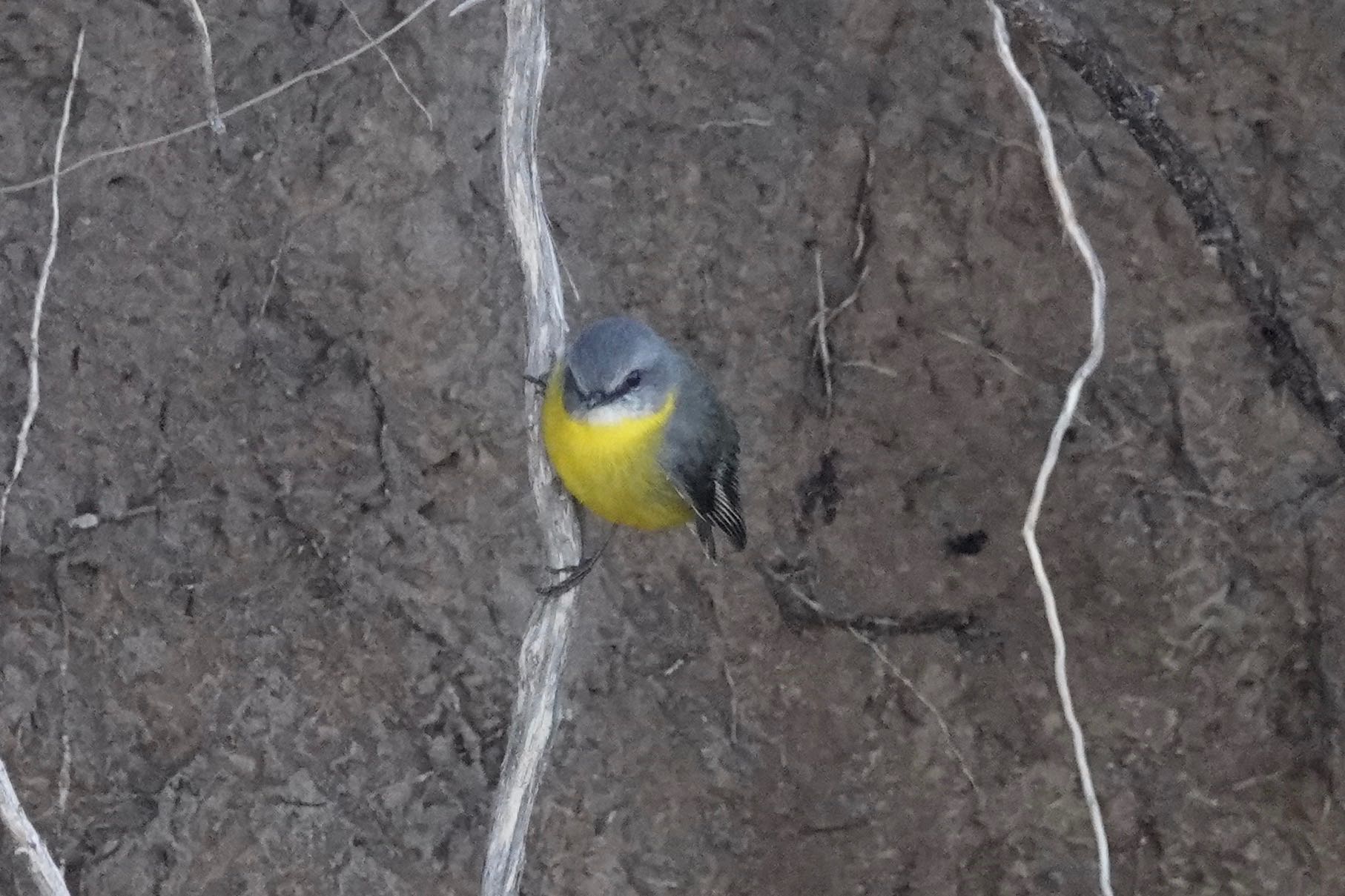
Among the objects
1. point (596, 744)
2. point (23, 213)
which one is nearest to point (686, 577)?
point (596, 744)

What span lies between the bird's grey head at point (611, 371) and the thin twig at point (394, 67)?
1082 millimetres

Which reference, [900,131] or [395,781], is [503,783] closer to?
[395,781]

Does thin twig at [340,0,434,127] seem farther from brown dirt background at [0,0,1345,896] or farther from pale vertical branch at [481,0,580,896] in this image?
pale vertical branch at [481,0,580,896]

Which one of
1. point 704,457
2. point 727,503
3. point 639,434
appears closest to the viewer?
point 639,434

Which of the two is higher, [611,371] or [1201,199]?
[1201,199]

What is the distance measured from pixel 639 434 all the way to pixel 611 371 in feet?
0.91

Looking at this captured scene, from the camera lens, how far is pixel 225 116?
12.8 ft

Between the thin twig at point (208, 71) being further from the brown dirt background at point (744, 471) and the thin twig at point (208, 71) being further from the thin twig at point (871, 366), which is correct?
the thin twig at point (871, 366)

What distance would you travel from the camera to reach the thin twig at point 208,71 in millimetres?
3585

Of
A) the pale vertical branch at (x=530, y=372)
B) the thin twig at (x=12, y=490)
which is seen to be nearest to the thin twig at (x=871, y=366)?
the pale vertical branch at (x=530, y=372)

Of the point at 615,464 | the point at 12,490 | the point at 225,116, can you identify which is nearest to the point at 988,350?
the point at 615,464

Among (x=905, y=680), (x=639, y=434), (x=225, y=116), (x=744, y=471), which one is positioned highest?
(x=225, y=116)

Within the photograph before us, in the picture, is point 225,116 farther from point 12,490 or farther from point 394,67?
point 12,490

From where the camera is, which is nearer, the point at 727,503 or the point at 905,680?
the point at 727,503
